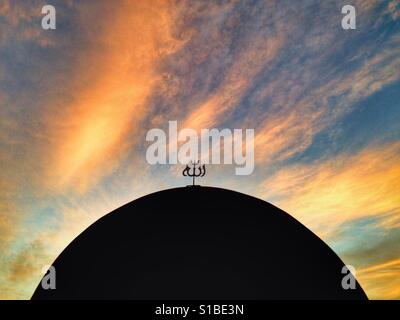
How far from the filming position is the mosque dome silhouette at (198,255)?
628 inches

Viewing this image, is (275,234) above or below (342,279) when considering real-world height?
above

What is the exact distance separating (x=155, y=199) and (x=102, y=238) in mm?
2702

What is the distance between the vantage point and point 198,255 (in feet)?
54.1

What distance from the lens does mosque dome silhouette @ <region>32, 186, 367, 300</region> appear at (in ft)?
52.3

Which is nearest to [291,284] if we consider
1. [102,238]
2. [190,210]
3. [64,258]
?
[190,210]

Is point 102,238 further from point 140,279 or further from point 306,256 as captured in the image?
point 306,256

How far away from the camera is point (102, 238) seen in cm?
1803

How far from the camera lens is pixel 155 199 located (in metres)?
18.9
